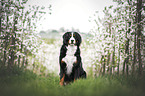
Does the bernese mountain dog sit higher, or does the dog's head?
the dog's head

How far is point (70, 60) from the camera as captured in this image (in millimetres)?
3982

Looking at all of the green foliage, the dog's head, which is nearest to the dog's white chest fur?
the dog's head

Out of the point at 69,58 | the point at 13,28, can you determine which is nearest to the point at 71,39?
the point at 69,58

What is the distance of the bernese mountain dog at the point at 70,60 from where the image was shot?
3.97 metres

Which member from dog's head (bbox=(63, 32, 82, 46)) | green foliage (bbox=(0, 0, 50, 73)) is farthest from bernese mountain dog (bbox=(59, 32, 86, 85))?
green foliage (bbox=(0, 0, 50, 73))

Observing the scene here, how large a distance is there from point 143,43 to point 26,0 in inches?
208

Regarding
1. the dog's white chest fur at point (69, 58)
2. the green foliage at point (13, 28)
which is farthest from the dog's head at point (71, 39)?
the green foliage at point (13, 28)

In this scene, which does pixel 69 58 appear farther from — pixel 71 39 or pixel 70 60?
pixel 71 39

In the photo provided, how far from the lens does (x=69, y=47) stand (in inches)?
160

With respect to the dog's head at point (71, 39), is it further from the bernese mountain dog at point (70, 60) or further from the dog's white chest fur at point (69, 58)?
the dog's white chest fur at point (69, 58)

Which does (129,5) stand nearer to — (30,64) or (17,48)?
(17,48)

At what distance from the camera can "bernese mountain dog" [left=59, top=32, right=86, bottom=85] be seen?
3971 mm

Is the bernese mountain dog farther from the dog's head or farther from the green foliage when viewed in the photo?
the green foliage

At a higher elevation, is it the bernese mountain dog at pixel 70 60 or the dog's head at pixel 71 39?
the dog's head at pixel 71 39
